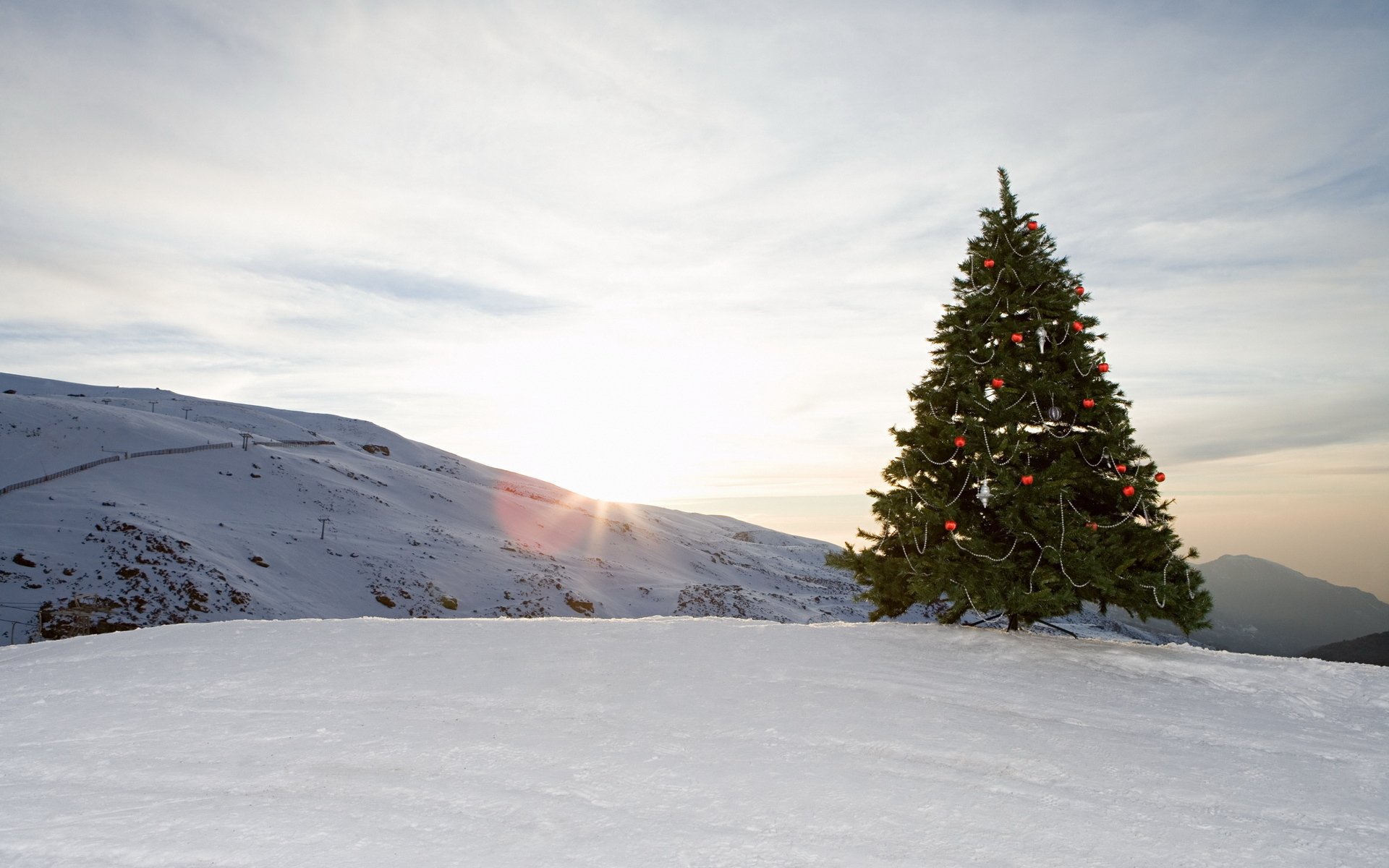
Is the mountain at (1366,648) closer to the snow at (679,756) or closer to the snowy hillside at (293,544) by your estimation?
the snowy hillside at (293,544)

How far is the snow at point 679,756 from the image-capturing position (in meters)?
4.97

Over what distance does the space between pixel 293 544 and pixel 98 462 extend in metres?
14.0

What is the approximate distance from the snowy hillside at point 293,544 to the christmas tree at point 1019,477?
77.8 feet

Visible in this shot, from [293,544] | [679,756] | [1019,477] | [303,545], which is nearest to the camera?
[679,756]

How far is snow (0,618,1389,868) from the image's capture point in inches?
196

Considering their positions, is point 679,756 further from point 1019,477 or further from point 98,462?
point 98,462

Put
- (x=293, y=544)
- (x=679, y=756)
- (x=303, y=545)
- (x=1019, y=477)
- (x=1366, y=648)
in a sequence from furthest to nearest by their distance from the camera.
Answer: (x=303, y=545), (x=293, y=544), (x=1366, y=648), (x=1019, y=477), (x=679, y=756)

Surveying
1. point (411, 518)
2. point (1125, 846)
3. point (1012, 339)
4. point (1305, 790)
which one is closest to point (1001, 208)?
point (1012, 339)

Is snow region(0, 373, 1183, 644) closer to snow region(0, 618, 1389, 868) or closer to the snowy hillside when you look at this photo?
the snowy hillside

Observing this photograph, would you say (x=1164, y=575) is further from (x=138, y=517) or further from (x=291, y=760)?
(x=138, y=517)

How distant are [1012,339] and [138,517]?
33784mm

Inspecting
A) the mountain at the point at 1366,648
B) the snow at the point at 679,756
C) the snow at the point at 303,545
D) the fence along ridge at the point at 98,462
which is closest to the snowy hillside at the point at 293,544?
the snow at the point at 303,545

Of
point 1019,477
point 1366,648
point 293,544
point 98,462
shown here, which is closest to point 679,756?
point 1019,477

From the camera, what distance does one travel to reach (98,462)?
39969 mm
